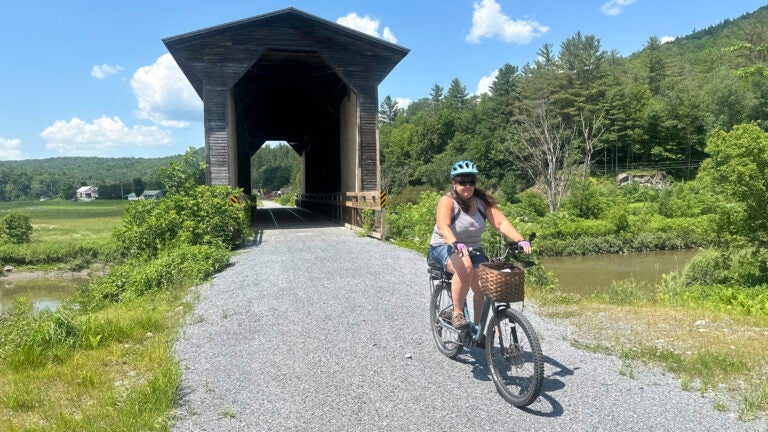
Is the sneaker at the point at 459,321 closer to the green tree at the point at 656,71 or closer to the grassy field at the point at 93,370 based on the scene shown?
the grassy field at the point at 93,370

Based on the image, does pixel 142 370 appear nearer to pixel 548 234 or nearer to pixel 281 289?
pixel 281 289

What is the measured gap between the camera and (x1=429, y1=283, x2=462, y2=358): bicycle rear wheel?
189 inches

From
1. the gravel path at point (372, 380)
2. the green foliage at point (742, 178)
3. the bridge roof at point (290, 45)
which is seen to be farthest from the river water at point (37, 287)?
the green foliage at point (742, 178)

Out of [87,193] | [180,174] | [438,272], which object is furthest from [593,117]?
[87,193]

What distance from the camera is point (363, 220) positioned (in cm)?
1730

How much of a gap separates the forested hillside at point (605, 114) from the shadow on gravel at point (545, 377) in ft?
118

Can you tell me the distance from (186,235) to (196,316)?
580 cm

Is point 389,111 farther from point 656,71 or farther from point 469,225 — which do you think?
point 469,225

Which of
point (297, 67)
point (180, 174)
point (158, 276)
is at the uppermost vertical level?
point (297, 67)

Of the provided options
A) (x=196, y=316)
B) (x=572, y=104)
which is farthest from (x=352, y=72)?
(x=572, y=104)

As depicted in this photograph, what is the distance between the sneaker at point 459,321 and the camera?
173 inches

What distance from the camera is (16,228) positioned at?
114 ft

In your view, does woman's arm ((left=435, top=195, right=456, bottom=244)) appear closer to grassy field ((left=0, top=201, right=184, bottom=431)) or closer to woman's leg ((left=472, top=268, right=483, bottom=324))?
woman's leg ((left=472, top=268, right=483, bottom=324))

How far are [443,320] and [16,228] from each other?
127 feet
